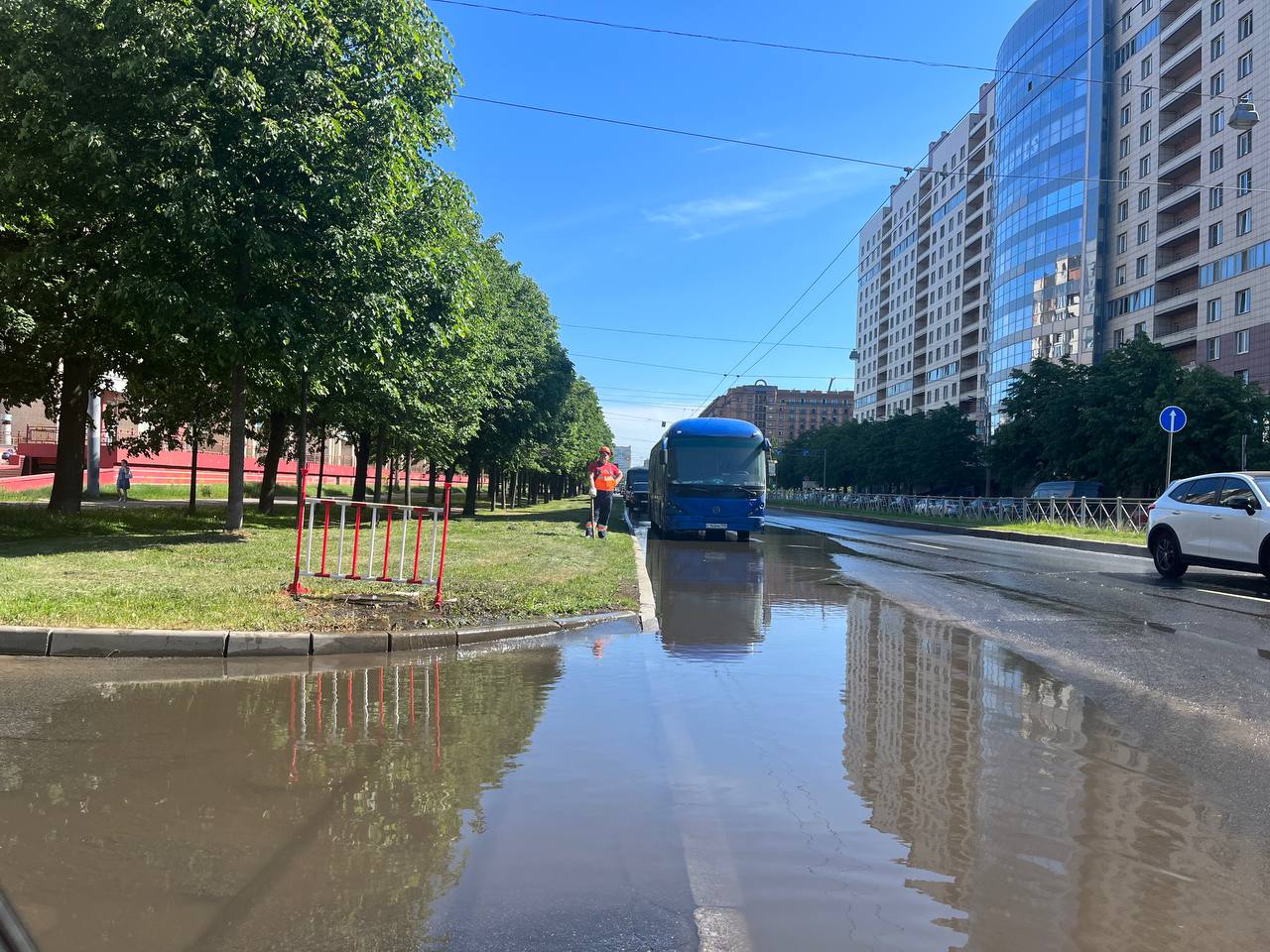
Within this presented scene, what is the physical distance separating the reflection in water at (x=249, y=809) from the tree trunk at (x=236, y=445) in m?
11.1

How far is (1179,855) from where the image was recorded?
353 centimetres

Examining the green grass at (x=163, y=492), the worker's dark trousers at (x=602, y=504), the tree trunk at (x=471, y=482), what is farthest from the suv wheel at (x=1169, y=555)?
the green grass at (x=163, y=492)

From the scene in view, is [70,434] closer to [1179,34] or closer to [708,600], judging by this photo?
[708,600]

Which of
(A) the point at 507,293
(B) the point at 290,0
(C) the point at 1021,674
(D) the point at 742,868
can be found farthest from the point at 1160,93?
(D) the point at 742,868

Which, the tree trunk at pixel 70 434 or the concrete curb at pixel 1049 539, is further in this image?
the concrete curb at pixel 1049 539

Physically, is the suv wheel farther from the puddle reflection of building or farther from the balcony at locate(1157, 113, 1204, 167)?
the balcony at locate(1157, 113, 1204, 167)

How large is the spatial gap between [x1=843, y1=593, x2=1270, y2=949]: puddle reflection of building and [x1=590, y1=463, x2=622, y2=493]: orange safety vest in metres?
13.4

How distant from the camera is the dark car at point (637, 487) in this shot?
49875 mm

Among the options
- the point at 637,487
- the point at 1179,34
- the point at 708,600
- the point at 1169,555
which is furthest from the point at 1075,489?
the point at 708,600

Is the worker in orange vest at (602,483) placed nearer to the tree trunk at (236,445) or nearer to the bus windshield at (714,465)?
the bus windshield at (714,465)

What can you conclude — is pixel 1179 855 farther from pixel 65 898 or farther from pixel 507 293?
pixel 507 293

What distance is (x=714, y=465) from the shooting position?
21.8 m

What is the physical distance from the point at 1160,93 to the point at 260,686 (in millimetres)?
72312

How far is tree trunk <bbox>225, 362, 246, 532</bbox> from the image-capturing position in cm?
1609
